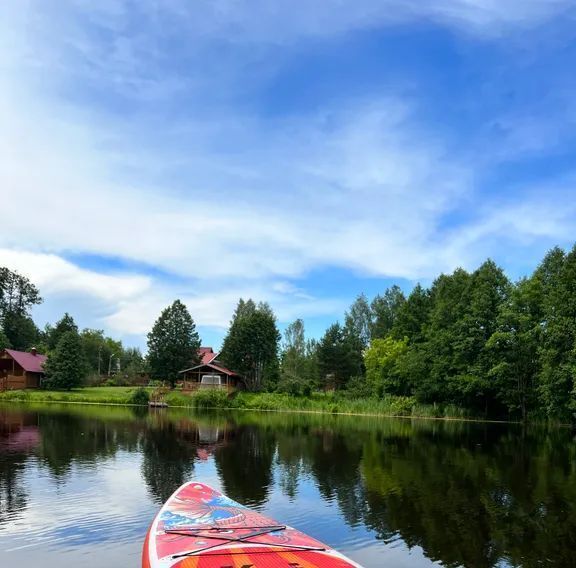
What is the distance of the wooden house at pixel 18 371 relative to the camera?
7400 centimetres

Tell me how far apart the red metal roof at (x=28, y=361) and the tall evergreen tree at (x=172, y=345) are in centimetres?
1563

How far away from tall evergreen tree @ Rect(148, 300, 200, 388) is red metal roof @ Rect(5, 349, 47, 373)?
15.6 m

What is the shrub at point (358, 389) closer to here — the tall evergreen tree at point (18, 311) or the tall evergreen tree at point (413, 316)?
the tall evergreen tree at point (413, 316)

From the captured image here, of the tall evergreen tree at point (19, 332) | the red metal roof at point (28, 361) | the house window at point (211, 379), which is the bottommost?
the house window at point (211, 379)

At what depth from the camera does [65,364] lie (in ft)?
240

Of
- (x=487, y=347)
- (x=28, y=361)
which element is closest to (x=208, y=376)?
(x=28, y=361)

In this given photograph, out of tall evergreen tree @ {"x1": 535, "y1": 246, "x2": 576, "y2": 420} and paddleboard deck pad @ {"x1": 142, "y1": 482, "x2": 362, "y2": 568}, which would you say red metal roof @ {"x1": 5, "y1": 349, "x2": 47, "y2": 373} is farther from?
paddleboard deck pad @ {"x1": 142, "y1": 482, "x2": 362, "y2": 568}

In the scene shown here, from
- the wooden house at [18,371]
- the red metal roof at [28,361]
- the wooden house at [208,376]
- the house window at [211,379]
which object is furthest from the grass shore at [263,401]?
the house window at [211,379]

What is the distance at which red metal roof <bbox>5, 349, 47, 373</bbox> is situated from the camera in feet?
244

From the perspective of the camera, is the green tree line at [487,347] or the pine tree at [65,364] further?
the pine tree at [65,364]

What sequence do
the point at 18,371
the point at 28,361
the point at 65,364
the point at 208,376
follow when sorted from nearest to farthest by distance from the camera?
the point at 65,364, the point at 18,371, the point at 208,376, the point at 28,361

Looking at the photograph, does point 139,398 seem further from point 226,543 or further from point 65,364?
point 226,543

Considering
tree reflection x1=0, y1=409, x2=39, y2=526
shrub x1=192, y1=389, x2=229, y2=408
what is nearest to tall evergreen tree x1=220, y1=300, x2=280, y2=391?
shrub x1=192, y1=389, x2=229, y2=408

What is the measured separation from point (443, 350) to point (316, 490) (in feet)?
150
